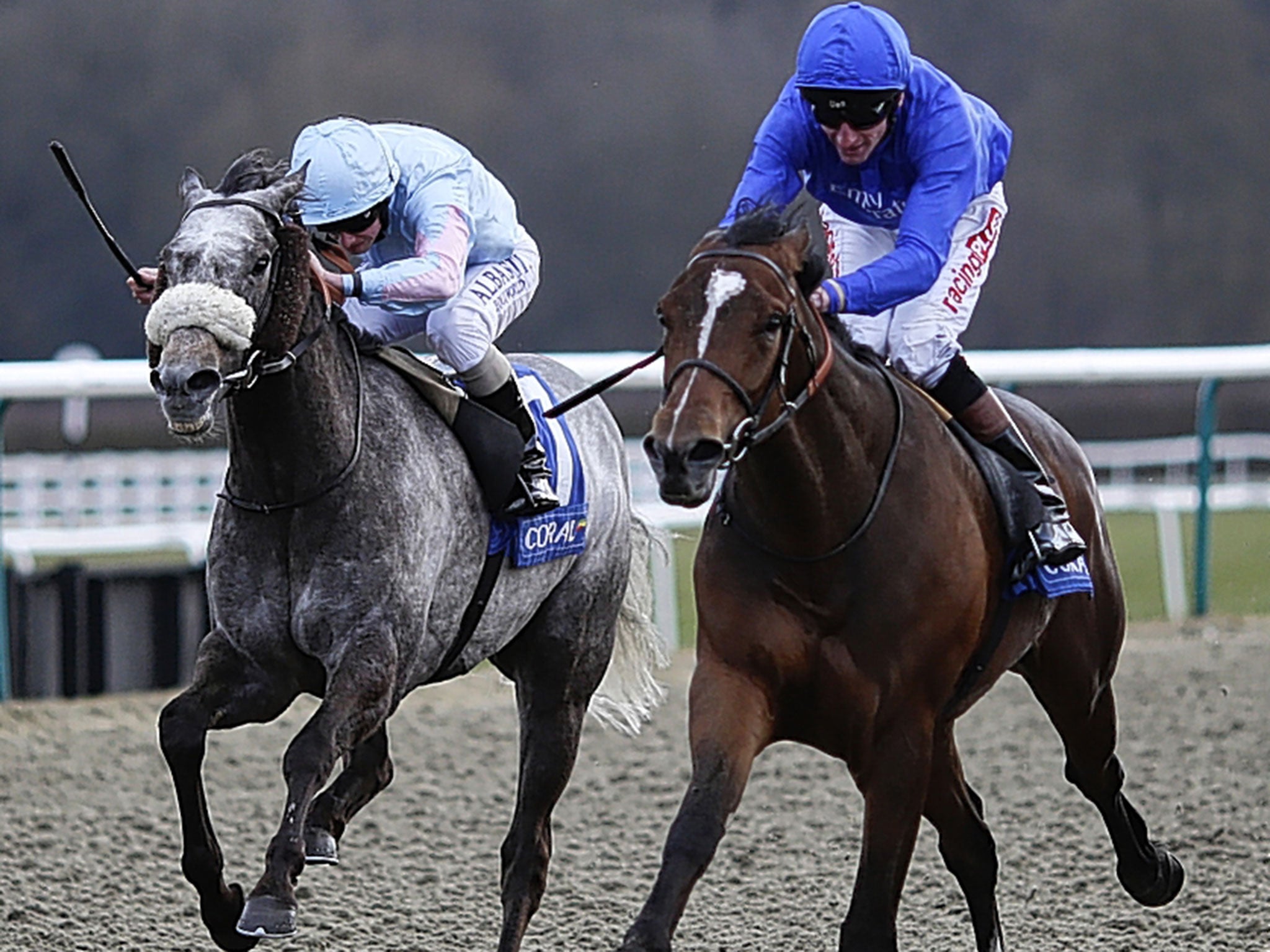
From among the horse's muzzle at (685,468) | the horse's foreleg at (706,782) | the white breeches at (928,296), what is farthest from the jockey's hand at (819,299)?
the horse's foreleg at (706,782)

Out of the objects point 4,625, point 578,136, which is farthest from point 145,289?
point 578,136

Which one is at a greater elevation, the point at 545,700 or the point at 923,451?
the point at 923,451

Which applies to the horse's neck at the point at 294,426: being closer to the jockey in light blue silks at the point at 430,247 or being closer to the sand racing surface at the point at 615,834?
the jockey in light blue silks at the point at 430,247

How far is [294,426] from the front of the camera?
12.4 ft

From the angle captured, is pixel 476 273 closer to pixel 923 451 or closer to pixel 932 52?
pixel 923 451

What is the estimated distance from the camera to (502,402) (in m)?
4.33

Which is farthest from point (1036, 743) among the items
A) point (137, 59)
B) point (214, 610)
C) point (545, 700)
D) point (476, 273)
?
point (137, 59)

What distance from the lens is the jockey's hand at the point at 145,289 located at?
12.0 ft

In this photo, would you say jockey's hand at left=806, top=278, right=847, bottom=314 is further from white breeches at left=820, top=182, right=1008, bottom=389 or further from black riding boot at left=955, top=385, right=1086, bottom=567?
black riding boot at left=955, top=385, right=1086, bottom=567

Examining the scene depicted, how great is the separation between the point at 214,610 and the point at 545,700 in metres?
0.96

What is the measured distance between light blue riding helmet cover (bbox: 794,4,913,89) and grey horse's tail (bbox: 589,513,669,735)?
157cm

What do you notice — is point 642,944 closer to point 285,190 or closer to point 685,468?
point 685,468

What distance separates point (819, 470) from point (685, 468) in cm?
59

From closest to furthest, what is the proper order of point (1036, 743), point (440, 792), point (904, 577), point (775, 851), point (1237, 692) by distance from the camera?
1. point (904, 577)
2. point (775, 851)
3. point (440, 792)
4. point (1036, 743)
5. point (1237, 692)
